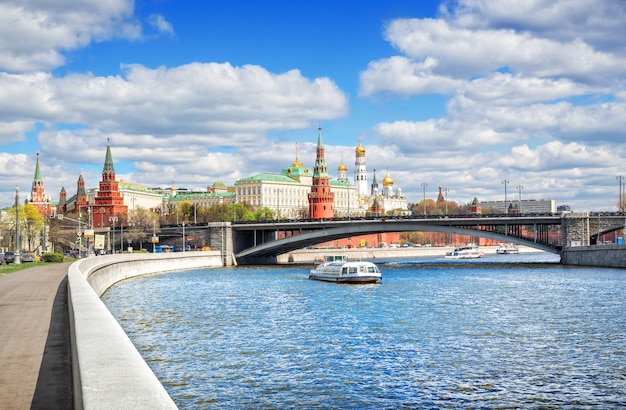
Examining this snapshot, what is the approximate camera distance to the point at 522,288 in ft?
163

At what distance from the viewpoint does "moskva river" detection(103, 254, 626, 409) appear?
17141 millimetres

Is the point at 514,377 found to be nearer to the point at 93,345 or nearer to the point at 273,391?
the point at 273,391

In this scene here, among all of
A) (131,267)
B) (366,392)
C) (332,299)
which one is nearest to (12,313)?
(366,392)

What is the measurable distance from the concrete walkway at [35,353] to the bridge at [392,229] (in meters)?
61.2

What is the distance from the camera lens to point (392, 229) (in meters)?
88.5

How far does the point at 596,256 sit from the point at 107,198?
12177 cm

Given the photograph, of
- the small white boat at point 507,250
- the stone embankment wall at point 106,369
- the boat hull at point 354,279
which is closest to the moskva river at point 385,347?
the stone embankment wall at point 106,369

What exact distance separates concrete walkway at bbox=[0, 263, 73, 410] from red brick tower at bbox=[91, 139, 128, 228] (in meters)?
145

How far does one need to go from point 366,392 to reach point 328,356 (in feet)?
16.5

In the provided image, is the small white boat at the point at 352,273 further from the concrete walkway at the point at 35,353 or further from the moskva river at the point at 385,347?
the concrete walkway at the point at 35,353

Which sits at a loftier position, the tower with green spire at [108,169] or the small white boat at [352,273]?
the tower with green spire at [108,169]

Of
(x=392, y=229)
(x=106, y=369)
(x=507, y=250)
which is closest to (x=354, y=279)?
(x=392, y=229)

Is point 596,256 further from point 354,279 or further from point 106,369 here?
point 106,369

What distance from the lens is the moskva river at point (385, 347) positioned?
675 inches
